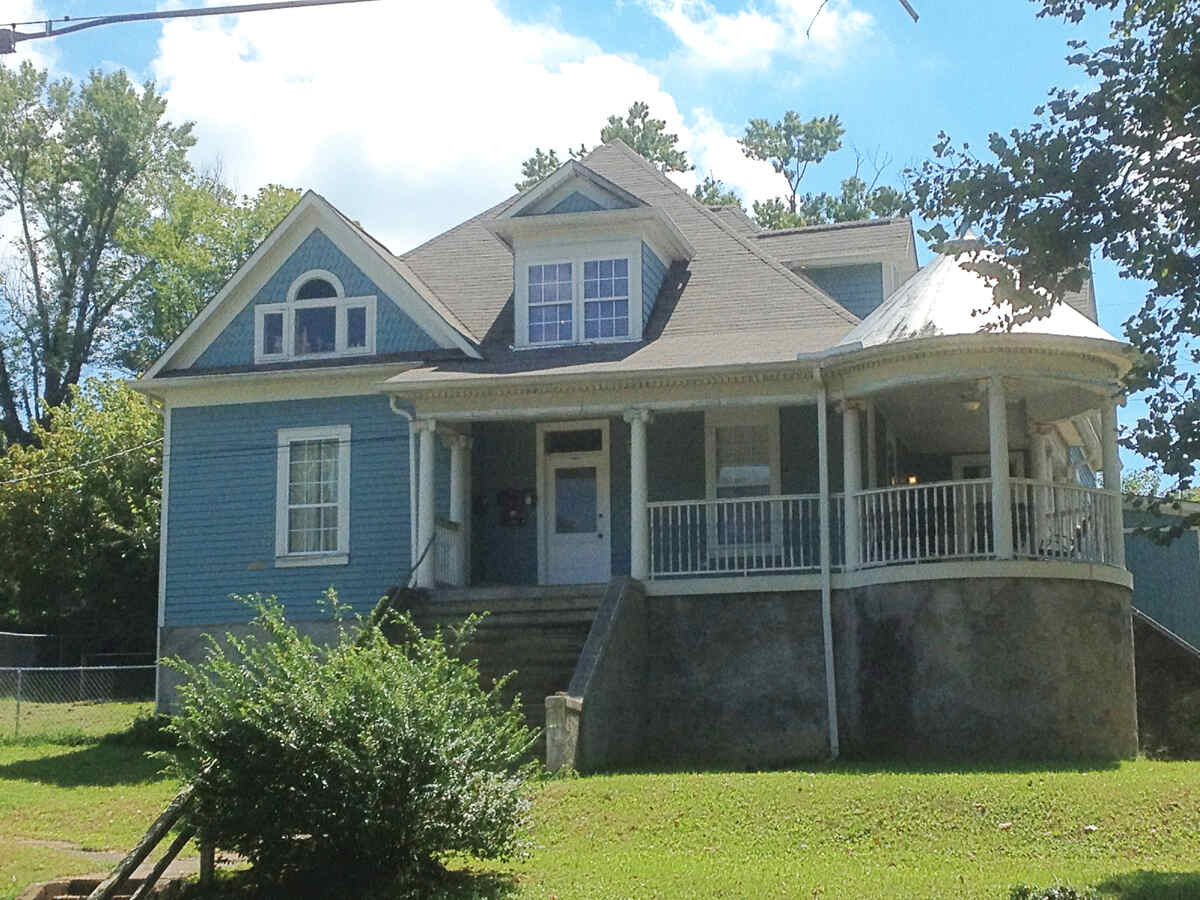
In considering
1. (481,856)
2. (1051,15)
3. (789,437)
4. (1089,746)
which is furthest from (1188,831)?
(789,437)

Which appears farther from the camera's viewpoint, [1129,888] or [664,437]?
[664,437]

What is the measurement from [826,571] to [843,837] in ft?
20.1

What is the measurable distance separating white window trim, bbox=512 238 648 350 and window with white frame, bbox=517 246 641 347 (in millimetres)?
13

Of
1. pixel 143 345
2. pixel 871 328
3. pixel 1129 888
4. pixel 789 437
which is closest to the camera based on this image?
pixel 1129 888

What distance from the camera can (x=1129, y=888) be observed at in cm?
1190

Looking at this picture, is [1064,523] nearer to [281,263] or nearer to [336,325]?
[336,325]

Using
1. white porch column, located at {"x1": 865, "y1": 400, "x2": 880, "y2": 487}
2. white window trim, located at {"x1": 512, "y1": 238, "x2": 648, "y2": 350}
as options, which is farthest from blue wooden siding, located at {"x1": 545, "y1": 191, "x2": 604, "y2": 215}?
white porch column, located at {"x1": 865, "y1": 400, "x2": 880, "y2": 487}

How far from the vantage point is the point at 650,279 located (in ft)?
75.8

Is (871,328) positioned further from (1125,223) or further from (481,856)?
(481,856)

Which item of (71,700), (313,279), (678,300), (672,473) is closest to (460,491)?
(672,473)

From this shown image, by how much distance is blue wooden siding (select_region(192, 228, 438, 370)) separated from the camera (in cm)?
2344

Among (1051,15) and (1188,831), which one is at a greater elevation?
(1051,15)

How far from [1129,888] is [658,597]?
9162 millimetres

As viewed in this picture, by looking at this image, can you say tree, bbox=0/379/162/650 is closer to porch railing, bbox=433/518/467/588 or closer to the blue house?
the blue house
